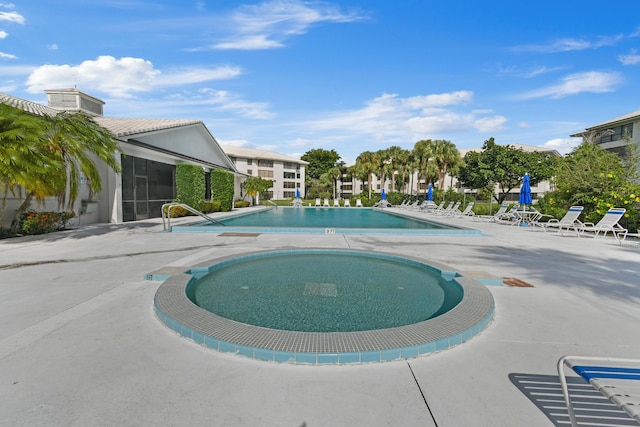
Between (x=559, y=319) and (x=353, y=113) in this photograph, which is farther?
(x=353, y=113)

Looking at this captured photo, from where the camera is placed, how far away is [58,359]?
2820 mm

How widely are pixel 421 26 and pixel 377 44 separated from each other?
3.15 metres

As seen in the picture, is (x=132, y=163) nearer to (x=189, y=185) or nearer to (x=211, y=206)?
(x=189, y=185)

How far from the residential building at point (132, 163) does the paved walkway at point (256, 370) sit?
32.9ft

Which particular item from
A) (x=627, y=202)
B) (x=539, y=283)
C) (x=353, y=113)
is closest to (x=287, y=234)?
(x=539, y=283)

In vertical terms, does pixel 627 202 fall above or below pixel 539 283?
above

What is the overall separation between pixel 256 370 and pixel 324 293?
2.81 metres

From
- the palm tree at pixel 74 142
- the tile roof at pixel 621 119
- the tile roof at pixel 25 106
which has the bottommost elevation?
the palm tree at pixel 74 142

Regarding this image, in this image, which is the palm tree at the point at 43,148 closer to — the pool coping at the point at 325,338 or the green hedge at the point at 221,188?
the pool coping at the point at 325,338

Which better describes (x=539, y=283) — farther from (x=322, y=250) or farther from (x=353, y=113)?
(x=353, y=113)

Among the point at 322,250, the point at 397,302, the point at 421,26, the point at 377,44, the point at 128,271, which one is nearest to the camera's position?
the point at 397,302

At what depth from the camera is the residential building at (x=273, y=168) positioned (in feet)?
192

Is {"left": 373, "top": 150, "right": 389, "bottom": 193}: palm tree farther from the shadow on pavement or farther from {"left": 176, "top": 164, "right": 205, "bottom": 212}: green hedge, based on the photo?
the shadow on pavement

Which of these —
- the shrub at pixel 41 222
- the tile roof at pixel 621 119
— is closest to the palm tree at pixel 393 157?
the tile roof at pixel 621 119
